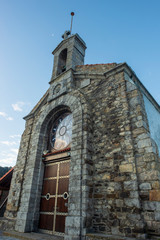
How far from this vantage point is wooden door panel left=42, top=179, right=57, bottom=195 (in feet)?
18.4

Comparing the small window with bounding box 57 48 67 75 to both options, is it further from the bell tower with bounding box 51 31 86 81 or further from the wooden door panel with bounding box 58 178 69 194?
the wooden door panel with bounding box 58 178 69 194

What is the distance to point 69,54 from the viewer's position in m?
8.03

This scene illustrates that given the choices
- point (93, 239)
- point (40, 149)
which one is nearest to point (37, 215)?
point (40, 149)

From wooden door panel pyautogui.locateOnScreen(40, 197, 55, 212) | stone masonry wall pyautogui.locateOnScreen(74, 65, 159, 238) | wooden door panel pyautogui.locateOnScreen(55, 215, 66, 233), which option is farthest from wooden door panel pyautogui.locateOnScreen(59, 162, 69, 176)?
wooden door panel pyautogui.locateOnScreen(55, 215, 66, 233)

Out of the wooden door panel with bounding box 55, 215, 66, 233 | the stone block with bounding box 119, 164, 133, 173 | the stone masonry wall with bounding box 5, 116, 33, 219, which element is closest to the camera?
the stone block with bounding box 119, 164, 133, 173

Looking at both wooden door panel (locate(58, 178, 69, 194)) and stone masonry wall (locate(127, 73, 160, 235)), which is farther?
wooden door panel (locate(58, 178, 69, 194))

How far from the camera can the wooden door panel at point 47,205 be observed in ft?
17.6

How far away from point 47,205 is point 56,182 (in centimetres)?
83

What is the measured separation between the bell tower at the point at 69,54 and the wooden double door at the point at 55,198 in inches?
178

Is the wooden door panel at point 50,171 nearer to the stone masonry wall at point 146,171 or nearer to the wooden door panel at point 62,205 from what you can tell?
the wooden door panel at point 62,205

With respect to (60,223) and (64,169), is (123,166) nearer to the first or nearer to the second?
(64,169)

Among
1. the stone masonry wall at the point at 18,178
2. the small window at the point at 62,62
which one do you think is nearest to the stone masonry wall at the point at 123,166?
the stone masonry wall at the point at 18,178

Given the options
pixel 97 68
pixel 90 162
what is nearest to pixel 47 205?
pixel 90 162

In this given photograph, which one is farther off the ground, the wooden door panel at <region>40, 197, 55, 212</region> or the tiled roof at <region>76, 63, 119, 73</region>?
the tiled roof at <region>76, 63, 119, 73</region>
